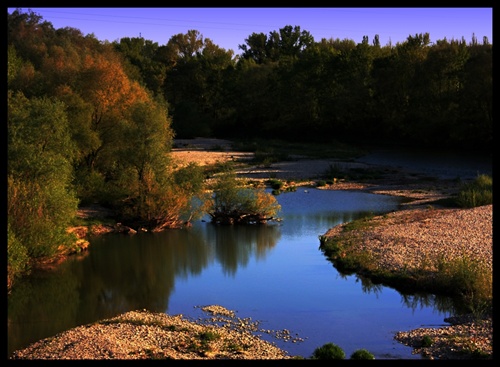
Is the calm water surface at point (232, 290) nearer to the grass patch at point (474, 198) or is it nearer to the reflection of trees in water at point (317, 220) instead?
the reflection of trees in water at point (317, 220)

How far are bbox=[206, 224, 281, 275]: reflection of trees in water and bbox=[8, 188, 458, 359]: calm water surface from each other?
4cm

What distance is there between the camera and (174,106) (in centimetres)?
8131

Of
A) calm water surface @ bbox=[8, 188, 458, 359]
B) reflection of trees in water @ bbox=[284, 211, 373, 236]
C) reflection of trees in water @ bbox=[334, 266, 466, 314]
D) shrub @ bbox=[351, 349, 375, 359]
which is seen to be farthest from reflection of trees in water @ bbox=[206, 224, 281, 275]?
shrub @ bbox=[351, 349, 375, 359]

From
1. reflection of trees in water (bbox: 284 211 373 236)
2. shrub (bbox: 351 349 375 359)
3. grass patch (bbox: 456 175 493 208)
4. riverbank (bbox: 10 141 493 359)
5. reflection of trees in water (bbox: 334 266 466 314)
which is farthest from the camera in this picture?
grass patch (bbox: 456 175 493 208)

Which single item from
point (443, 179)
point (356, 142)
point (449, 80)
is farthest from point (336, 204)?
point (356, 142)

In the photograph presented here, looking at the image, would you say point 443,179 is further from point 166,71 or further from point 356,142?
point 166,71

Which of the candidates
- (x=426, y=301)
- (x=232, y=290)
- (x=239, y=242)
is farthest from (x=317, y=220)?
(x=426, y=301)

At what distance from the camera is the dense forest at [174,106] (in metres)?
24.5

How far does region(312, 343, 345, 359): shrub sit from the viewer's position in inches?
552

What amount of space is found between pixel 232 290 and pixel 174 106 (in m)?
63.0

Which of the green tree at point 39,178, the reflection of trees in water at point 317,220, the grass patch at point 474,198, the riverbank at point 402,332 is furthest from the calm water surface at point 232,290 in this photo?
the grass patch at point 474,198

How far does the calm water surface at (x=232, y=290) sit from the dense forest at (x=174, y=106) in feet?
5.25

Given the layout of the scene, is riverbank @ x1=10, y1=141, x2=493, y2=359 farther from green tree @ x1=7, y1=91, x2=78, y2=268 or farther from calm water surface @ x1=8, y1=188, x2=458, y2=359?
green tree @ x1=7, y1=91, x2=78, y2=268
